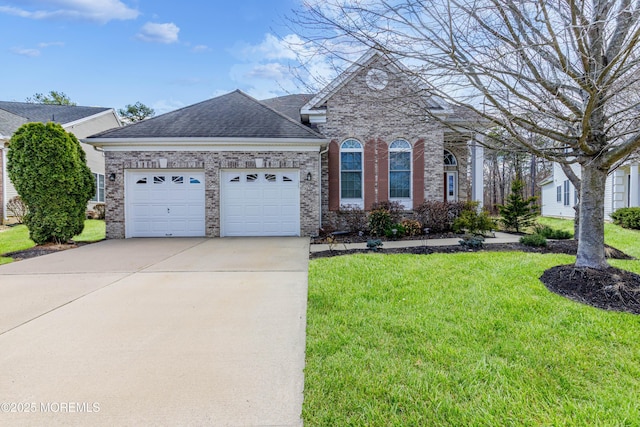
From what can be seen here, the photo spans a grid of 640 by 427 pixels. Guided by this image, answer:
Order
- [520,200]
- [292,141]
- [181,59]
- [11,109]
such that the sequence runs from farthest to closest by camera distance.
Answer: [11,109], [181,59], [520,200], [292,141]

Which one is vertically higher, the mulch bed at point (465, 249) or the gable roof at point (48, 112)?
the gable roof at point (48, 112)

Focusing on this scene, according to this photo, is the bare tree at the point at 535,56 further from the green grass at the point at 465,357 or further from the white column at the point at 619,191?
the white column at the point at 619,191

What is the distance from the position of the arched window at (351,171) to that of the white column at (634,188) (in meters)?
12.8

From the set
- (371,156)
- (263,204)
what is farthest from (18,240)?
(371,156)

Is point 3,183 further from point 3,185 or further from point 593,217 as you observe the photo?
point 593,217

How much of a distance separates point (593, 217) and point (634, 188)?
1402 centimetres

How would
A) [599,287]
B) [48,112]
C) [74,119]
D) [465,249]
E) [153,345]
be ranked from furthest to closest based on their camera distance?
[48,112]
[74,119]
[465,249]
[599,287]
[153,345]

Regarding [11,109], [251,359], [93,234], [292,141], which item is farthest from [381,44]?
[11,109]

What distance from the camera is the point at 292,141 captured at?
10352 mm

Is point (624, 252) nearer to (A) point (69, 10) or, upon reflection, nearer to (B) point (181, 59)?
(B) point (181, 59)

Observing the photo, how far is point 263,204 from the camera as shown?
1073cm

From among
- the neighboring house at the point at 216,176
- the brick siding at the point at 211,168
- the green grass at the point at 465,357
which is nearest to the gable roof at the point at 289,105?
the neighboring house at the point at 216,176

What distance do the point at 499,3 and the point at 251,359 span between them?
4849mm

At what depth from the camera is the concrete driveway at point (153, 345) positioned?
2236mm
